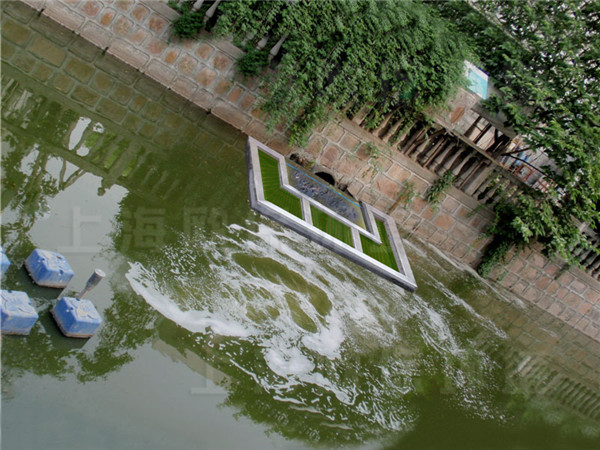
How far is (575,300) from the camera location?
38.6 ft

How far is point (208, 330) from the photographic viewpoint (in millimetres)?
5105

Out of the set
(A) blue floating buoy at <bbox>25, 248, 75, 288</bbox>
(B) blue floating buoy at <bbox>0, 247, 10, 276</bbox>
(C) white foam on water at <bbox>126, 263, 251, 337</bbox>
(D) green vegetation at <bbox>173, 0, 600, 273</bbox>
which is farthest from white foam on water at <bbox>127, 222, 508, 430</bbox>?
(D) green vegetation at <bbox>173, 0, 600, 273</bbox>

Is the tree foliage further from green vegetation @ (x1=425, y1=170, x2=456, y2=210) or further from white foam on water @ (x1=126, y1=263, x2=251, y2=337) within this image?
white foam on water @ (x1=126, y1=263, x2=251, y2=337)

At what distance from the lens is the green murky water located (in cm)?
393

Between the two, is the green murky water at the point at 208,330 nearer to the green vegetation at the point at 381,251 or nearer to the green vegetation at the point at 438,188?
the green vegetation at the point at 381,251

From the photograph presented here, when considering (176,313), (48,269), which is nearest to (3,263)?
(48,269)

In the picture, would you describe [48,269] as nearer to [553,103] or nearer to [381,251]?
[381,251]

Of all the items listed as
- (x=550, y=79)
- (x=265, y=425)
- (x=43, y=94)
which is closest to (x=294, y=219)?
(x=265, y=425)

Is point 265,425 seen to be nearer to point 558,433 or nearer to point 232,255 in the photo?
point 232,255

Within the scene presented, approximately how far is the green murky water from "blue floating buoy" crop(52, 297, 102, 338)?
0.26ft

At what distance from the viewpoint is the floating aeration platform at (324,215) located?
5.54m

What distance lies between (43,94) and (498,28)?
8543mm

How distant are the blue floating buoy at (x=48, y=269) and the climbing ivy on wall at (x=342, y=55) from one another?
539 centimetres

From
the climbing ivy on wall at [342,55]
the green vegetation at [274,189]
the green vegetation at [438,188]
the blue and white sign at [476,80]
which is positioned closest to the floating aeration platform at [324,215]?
the green vegetation at [274,189]
